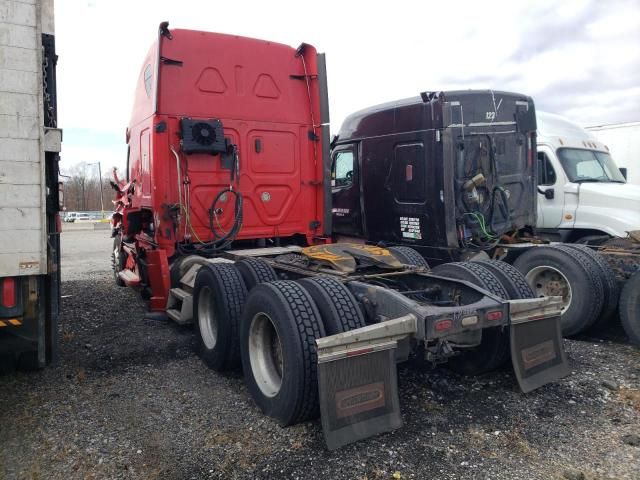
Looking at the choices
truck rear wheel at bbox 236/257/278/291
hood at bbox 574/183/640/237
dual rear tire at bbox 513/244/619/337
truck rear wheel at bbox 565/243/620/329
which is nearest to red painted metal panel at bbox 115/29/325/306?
truck rear wheel at bbox 236/257/278/291

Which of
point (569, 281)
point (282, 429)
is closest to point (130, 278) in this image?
point (282, 429)

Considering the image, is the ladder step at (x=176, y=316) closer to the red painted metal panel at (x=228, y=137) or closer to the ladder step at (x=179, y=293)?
the ladder step at (x=179, y=293)

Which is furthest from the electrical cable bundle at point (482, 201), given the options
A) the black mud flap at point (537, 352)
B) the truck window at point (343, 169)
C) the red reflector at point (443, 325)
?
the red reflector at point (443, 325)

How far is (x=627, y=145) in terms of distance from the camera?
11.5m

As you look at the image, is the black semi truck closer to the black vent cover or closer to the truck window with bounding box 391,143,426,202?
the truck window with bounding box 391,143,426,202

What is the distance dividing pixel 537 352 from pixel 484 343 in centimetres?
42

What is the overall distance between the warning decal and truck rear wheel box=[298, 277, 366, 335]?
353cm

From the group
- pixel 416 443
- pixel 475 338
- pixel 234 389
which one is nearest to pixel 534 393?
pixel 475 338

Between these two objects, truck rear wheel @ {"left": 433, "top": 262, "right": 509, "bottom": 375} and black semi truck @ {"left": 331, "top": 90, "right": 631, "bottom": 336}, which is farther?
black semi truck @ {"left": 331, "top": 90, "right": 631, "bottom": 336}

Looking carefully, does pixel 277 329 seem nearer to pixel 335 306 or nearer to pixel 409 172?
pixel 335 306

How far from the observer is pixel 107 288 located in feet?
30.0

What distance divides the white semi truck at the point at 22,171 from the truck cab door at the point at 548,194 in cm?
692

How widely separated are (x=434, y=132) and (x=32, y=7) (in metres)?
4.72

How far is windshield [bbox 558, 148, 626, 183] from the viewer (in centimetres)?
782
